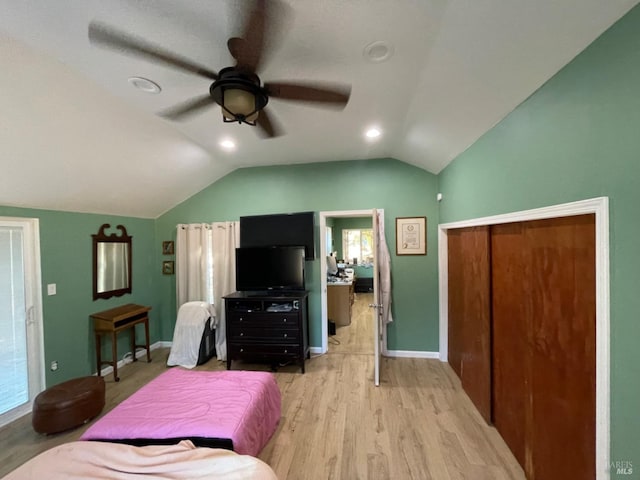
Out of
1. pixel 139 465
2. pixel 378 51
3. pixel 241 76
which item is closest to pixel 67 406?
pixel 139 465

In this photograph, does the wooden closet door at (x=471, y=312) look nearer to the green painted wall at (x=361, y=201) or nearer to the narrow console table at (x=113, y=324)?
the green painted wall at (x=361, y=201)

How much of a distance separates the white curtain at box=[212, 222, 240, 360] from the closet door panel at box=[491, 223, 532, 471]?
10.7 feet

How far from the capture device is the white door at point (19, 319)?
2531mm

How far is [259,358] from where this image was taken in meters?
3.46

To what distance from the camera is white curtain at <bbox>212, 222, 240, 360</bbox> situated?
12.9 feet

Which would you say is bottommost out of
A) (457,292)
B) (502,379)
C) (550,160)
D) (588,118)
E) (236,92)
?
(502,379)

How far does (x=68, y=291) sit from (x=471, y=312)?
14.7ft

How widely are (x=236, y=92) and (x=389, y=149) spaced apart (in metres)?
2.40

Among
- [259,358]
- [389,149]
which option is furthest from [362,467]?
[389,149]

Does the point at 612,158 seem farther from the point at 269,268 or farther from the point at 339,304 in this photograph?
the point at 339,304

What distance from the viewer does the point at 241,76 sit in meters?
1.46

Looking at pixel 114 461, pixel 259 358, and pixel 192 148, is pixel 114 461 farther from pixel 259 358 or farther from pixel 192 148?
pixel 192 148

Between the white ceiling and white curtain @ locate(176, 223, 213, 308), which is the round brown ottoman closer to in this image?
white curtain @ locate(176, 223, 213, 308)

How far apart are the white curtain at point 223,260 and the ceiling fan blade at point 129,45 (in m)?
2.76
